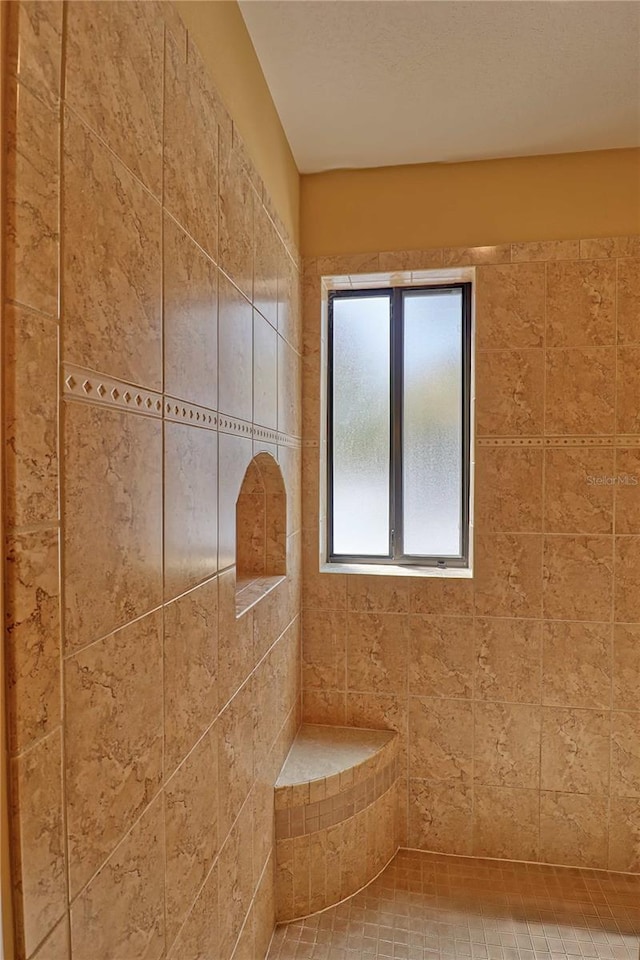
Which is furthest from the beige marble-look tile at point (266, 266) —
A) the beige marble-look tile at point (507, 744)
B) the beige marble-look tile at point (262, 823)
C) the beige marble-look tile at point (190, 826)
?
the beige marble-look tile at point (507, 744)

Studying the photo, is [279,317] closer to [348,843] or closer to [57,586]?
[57,586]

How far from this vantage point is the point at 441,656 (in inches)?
84.5

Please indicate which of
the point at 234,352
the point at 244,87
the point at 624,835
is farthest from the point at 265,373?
the point at 624,835

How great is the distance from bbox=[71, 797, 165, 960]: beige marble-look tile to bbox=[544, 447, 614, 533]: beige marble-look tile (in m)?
1.73

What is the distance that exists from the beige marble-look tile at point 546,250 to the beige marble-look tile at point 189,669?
5.80 ft

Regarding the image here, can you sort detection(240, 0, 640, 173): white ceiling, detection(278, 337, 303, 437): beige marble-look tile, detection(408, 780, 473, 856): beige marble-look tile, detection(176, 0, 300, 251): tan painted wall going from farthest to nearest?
detection(408, 780, 473, 856): beige marble-look tile → detection(278, 337, 303, 437): beige marble-look tile → detection(240, 0, 640, 173): white ceiling → detection(176, 0, 300, 251): tan painted wall

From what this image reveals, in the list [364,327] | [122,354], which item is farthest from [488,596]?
[122,354]

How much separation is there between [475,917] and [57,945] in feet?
5.56

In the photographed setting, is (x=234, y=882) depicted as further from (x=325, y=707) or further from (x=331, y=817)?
(x=325, y=707)

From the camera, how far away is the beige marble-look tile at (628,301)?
2.00 metres

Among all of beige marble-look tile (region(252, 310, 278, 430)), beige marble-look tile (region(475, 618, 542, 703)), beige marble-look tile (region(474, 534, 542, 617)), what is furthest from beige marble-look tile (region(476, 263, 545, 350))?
beige marble-look tile (region(475, 618, 542, 703))

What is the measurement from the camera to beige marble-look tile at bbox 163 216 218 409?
96 centimetres

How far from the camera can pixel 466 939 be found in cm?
170

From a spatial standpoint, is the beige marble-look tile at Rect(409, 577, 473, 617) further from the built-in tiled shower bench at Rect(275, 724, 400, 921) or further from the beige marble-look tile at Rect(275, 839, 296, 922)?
the beige marble-look tile at Rect(275, 839, 296, 922)
